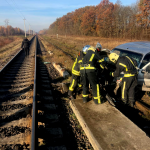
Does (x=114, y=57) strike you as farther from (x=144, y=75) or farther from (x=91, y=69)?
(x=91, y=69)

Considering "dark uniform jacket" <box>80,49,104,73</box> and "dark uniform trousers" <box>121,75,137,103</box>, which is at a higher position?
"dark uniform jacket" <box>80,49,104,73</box>

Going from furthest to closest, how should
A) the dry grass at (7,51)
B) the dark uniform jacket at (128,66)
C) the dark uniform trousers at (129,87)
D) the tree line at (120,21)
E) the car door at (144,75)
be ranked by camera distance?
the tree line at (120,21) < the dry grass at (7,51) < the car door at (144,75) < the dark uniform trousers at (129,87) < the dark uniform jacket at (128,66)

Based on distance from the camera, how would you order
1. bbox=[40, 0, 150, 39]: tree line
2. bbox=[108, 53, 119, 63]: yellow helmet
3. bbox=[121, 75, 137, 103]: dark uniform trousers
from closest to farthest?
bbox=[121, 75, 137, 103]: dark uniform trousers, bbox=[108, 53, 119, 63]: yellow helmet, bbox=[40, 0, 150, 39]: tree line

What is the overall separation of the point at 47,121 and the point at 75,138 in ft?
2.72

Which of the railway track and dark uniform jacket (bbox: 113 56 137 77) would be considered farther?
dark uniform jacket (bbox: 113 56 137 77)

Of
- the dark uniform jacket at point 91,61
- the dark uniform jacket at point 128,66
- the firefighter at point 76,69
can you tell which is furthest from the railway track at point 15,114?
the dark uniform jacket at point 128,66

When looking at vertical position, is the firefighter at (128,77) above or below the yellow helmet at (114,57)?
below

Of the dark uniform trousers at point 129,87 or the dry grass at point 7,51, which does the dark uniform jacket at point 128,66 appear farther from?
the dry grass at point 7,51

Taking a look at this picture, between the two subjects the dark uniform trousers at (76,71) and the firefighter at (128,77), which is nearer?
the firefighter at (128,77)

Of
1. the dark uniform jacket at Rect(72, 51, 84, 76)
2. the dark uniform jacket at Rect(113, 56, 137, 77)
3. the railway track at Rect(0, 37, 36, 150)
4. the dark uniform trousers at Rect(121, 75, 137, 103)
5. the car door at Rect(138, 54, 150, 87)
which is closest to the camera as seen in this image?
the railway track at Rect(0, 37, 36, 150)

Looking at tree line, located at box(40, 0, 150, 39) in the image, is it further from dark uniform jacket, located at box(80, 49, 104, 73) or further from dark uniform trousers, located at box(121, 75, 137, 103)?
dark uniform jacket, located at box(80, 49, 104, 73)

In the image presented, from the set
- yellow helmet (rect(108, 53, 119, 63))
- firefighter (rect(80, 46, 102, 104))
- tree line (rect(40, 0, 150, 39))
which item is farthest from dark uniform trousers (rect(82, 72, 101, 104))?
tree line (rect(40, 0, 150, 39))

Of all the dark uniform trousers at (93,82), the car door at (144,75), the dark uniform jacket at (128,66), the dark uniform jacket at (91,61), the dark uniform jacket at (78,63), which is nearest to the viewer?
the dark uniform jacket at (91,61)

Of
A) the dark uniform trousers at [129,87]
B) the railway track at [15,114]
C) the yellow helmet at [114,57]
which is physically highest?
the yellow helmet at [114,57]
